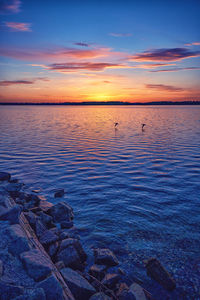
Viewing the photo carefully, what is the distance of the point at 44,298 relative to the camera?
13.6ft

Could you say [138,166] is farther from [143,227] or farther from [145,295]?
[145,295]

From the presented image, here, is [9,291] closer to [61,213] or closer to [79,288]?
[79,288]

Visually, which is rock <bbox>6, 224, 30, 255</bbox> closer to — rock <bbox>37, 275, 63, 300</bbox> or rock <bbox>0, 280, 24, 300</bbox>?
rock <bbox>0, 280, 24, 300</bbox>

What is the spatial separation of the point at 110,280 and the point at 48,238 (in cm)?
263

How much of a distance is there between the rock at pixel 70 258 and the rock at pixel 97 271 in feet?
1.54

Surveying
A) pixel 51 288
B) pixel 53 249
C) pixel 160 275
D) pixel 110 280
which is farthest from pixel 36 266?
pixel 160 275

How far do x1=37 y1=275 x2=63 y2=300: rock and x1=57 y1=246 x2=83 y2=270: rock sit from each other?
2.08m

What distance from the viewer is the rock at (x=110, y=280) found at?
5789 millimetres

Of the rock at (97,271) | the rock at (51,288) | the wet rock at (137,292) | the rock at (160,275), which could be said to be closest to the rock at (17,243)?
the rock at (51,288)

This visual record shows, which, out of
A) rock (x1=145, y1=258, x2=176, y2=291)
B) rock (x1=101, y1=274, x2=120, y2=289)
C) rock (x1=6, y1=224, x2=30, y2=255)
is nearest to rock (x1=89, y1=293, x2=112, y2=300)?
rock (x1=101, y1=274, x2=120, y2=289)

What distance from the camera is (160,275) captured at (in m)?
6.09

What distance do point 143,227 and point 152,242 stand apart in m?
1.06

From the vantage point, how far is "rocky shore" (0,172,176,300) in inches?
175

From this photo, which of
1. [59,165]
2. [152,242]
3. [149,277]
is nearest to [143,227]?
[152,242]
